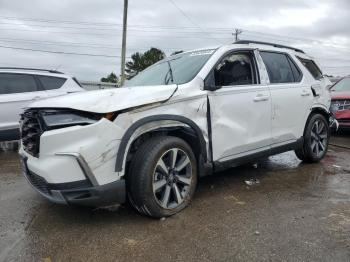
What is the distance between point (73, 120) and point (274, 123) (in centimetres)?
276

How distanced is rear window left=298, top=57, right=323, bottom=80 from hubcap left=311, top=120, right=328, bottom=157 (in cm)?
74

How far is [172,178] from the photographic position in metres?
3.86

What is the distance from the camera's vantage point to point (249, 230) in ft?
11.7

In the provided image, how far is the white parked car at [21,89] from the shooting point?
6.93 metres

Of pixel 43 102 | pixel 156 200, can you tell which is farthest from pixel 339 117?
pixel 43 102

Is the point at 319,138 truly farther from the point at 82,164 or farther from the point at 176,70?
the point at 82,164

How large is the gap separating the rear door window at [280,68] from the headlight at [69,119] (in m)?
2.70

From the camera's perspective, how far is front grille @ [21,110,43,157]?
139 inches

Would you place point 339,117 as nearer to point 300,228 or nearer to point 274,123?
point 274,123

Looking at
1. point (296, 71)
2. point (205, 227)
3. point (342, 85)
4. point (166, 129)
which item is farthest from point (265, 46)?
point (342, 85)

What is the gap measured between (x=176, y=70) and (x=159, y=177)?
1498 millimetres

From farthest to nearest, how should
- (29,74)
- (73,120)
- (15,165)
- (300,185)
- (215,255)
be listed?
(29,74) < (15,165) < (300,185) < (73,120) < (215,255)

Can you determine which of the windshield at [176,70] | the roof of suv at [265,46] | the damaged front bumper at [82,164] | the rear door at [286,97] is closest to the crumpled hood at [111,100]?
the damaged front bumper at [82,164]

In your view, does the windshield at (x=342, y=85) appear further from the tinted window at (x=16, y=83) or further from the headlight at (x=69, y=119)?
the headlight at (x=69, y=119)
